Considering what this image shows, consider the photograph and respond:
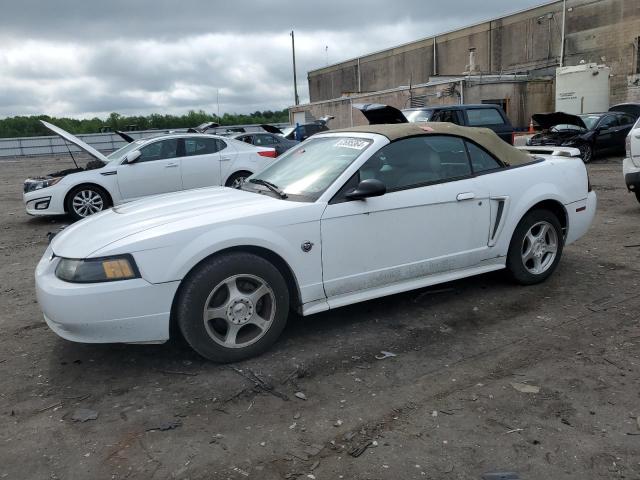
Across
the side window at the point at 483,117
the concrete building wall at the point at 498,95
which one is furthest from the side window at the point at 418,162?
the concrete building wall at the point at 498,95

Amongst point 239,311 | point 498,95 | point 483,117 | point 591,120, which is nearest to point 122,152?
point 239,311

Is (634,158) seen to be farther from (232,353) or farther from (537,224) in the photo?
(232,353)

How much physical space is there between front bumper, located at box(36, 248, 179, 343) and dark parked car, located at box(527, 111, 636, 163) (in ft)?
45.9

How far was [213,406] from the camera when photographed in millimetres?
3162

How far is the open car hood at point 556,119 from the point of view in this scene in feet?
47.6

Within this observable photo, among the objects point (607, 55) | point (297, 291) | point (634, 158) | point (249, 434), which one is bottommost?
point (249, 434)

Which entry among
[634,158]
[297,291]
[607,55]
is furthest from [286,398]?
[607,55]

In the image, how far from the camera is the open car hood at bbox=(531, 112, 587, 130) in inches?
571

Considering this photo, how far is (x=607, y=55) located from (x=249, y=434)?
1395 inches

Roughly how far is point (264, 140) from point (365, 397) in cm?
1326

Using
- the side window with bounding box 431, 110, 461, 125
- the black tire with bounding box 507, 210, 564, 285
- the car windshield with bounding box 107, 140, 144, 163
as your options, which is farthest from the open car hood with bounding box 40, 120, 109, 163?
the side window with bounding box 431, 110, 461, 125

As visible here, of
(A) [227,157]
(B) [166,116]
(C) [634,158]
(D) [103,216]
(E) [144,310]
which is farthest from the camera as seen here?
(B) [166,116]

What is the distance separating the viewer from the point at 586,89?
22719 mm

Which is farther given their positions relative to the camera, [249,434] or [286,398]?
[286,398]
